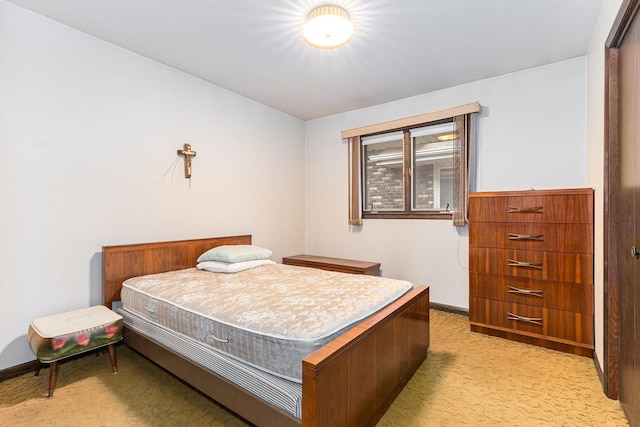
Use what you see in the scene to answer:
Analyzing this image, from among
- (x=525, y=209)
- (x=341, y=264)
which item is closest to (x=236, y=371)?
(x=341, y=264)

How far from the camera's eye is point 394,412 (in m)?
1.81

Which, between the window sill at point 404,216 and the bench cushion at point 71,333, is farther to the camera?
the window sill at point 404,216

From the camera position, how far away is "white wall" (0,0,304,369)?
2.21 metres

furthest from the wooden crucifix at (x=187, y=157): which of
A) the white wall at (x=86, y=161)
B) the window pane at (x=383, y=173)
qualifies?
the window pane at (x=383, y=173)

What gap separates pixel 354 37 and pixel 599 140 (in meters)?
2.00

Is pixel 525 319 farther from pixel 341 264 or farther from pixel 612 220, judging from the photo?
pixel 341 264

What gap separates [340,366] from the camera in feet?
4.57

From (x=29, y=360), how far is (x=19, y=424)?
2.41ft

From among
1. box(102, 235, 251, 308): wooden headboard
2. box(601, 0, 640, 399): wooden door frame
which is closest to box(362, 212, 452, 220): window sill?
box(601, 0, 640, 399): wooden door frame

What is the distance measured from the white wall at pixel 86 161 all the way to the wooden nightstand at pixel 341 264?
40.6 inches

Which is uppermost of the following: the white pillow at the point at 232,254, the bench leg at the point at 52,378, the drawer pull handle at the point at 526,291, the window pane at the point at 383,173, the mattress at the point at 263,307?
the window pane at the point at 383,173

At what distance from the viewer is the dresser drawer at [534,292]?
8.18 feet

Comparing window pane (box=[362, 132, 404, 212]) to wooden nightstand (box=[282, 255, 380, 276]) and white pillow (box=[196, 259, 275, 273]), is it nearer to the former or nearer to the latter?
wooden nightstand (box=[282, 255, 380, 276])

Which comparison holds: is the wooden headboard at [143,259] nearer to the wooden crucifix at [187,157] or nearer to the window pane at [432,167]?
the wooden crucifix at [187,157]
